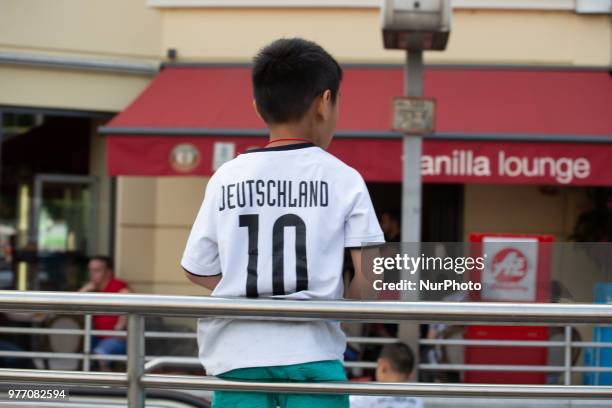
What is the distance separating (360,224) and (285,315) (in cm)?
31

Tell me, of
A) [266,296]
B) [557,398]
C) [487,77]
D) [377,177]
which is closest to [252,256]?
[266,296]

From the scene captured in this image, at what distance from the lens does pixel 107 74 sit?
29.4ft

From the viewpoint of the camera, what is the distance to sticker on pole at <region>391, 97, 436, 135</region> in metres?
5.94

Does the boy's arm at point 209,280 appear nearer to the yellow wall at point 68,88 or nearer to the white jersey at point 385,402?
the white jersey at point 385,402

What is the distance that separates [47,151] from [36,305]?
6.82 m

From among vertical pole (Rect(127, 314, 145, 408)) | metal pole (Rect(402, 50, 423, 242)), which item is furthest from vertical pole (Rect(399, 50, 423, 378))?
vertical pole (Rect(127, 314, 145, 408))

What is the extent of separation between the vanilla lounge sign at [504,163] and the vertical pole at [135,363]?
4.98 meters

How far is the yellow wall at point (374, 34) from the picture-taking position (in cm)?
873

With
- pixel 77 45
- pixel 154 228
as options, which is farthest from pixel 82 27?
pixel 154 228

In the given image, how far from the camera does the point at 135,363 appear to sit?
8.49ft

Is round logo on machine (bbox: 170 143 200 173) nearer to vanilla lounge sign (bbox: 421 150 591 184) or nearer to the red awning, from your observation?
the red awning

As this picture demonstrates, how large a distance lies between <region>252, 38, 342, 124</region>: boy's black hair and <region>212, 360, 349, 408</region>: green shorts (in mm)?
676

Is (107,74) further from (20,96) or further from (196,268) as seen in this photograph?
(196,268)

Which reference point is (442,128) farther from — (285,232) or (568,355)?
(285,232)
